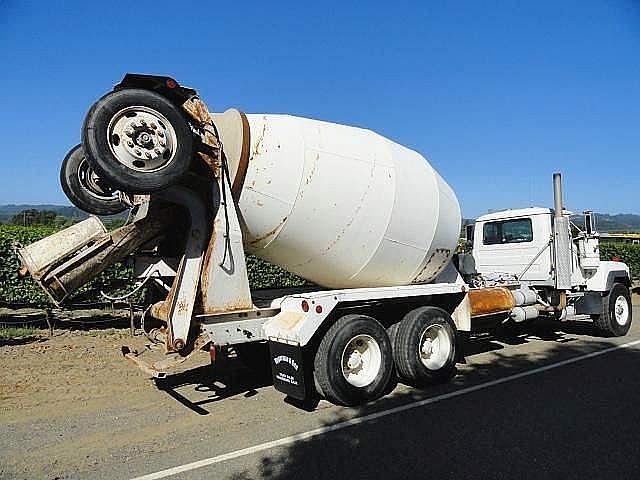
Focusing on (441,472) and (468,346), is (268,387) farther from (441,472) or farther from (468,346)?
(468,346)

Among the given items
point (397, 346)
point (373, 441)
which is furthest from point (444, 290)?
point (373, 441)

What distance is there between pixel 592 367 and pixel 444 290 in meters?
2.50

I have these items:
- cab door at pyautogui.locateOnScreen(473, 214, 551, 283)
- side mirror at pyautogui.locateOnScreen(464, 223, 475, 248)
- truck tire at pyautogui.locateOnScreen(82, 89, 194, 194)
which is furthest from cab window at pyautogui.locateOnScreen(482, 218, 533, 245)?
truck tire at pyautogui.locateOnScreen(82, 89, 194, 194)

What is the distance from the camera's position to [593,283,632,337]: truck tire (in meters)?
10.0

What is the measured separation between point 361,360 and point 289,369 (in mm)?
1033

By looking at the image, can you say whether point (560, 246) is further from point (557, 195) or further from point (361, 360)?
point (361, 360)

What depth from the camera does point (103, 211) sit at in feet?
21.9

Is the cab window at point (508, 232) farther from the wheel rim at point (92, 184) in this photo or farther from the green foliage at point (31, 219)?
the green foliage at point (31, 219)

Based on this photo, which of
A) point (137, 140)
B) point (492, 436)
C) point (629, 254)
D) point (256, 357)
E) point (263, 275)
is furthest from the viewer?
Answer: point (629, 254)

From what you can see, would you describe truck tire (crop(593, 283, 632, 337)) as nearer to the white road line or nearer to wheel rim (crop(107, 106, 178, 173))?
the white road line

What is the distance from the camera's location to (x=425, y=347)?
702 centimetres

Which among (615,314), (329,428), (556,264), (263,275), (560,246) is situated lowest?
(329,428)

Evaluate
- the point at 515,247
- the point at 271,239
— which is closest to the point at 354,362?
the point at 271,239

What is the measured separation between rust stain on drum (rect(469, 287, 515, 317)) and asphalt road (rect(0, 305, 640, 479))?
0.87 m
